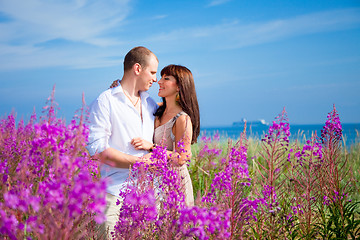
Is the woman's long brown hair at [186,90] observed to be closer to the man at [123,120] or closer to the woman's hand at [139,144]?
the man at [123,120]

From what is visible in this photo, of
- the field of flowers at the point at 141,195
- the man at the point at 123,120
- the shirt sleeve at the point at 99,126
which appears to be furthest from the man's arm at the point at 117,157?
the field of flowers at the point at 141,195

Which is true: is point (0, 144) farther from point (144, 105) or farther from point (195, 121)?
point (195, 121)

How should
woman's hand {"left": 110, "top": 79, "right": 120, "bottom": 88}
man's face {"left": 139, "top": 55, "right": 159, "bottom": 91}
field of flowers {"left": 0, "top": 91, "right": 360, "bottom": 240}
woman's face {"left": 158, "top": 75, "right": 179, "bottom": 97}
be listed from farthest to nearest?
woman's hand {"left": 110, "top": 79, "right": 120, "bottom": 88} < woman's face {"left": 158, "top": 75, "right": 179, "bottom": 97} < man's face {"left": 139, "top": 55, "right": 159, "bottom": 91} < field of flowers {"left": 0, "top": 91, "right": 360, "bottom": 240}

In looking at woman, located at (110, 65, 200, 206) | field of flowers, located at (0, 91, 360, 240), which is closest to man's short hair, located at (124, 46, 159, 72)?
woman, located at (110, 65, 200, 206)

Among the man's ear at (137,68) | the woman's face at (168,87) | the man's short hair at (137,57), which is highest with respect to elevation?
the man's short hair at (137,57)

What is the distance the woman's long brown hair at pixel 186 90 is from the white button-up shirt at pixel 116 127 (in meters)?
0.63

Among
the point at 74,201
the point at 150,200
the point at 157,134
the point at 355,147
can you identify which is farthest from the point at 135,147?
the point at 355,147

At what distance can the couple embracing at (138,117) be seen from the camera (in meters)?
4.26

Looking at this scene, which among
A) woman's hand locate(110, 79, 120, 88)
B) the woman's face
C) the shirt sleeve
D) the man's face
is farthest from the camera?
woman's hand locate(110, 79, 120, 88)

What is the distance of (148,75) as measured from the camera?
4.62m

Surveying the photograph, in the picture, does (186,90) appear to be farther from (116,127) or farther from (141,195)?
(141,195)

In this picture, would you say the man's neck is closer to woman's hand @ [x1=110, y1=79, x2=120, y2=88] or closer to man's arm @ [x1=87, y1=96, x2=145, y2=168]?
woman's hand @ [x1=110, y1=79, x2=120, y2=88]

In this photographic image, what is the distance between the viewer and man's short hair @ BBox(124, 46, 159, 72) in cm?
464

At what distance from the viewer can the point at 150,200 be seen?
5.97ft
